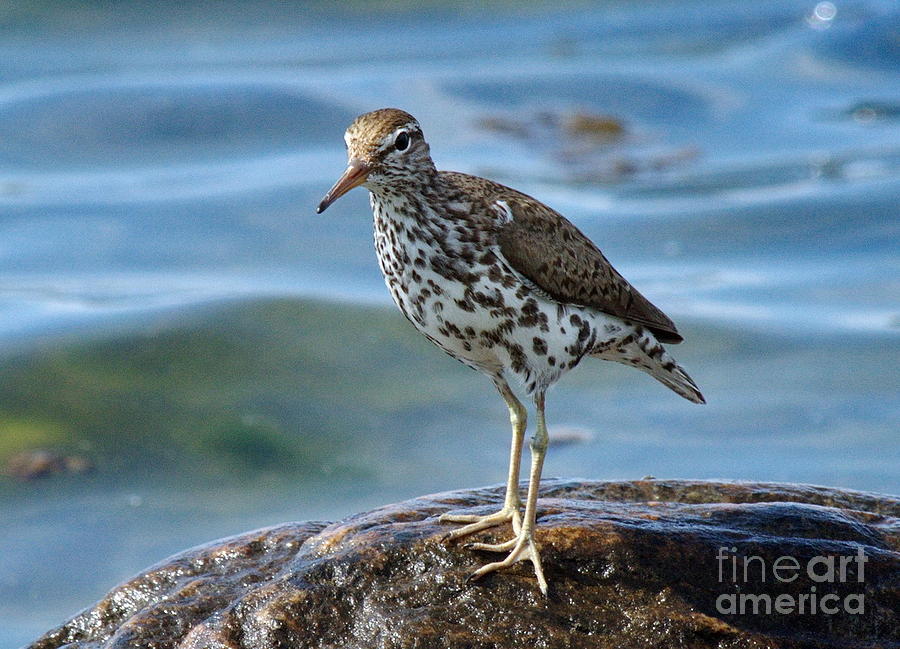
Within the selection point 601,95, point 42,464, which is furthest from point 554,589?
point 601,95

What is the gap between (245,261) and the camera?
21531 mm

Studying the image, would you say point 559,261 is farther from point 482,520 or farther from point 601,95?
point 601,95

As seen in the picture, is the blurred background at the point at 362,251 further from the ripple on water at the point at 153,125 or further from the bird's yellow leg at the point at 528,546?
the bird's yellow leg at the point at 528,546

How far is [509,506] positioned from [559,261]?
1.64 m

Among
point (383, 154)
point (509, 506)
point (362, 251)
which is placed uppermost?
point (362, 251)

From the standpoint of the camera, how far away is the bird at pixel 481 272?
7.89 metres

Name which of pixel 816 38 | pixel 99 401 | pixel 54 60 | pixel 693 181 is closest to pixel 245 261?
pixel 99 401

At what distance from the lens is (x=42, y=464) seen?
16953mm

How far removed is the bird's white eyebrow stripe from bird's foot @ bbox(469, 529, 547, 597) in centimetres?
194

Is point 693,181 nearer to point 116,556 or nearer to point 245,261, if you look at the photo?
point 245,261

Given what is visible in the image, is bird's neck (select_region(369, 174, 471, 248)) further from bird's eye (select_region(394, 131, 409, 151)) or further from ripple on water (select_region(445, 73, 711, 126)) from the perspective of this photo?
ripple on water (select_region(445, 73, 711, 126))

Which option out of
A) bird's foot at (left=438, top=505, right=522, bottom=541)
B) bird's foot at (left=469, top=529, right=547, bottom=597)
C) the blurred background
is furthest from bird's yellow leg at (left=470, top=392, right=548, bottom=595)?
the blurred background

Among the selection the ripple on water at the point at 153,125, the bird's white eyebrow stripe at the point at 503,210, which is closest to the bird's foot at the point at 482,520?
the bird's white eyebrow stripe at the point at 503,210

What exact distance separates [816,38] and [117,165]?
54.1ft
